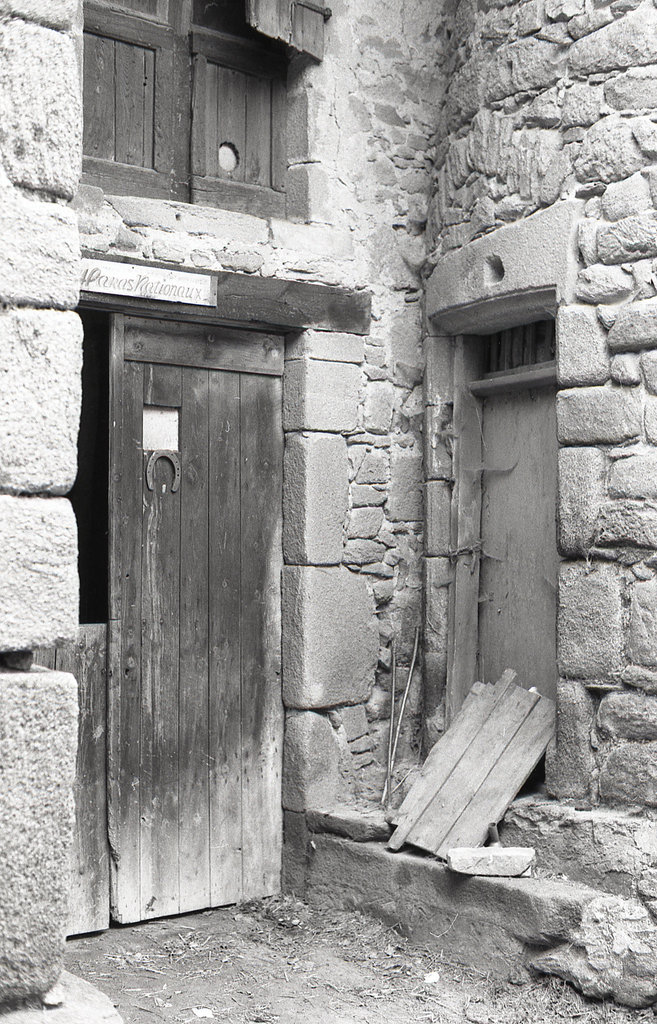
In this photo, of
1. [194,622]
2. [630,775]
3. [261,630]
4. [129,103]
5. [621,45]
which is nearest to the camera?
[630,775]

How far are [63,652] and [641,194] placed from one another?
289 cm

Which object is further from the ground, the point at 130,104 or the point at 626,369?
the point at 130,104

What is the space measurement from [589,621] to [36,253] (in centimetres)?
289

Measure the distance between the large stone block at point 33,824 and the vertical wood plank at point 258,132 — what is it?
3557 mm

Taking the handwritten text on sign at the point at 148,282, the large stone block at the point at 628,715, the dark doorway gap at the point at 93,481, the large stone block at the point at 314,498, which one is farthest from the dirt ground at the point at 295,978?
the handwritten text on sign at the point at 148,282

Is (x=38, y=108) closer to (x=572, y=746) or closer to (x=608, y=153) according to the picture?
(x=608, y=153)

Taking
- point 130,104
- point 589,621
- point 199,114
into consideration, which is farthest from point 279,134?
point 589,621

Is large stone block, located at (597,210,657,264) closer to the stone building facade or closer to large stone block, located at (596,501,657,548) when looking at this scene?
the stone building facade

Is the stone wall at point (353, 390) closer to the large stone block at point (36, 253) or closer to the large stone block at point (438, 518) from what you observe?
the large stone block at point (438, 518)

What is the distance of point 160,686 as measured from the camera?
493cm

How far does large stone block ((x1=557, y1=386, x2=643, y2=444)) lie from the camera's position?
14.1ft

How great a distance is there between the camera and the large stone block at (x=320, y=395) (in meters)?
5.20

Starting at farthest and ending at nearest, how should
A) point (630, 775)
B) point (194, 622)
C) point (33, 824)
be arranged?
point (194, 622)
point (630, 775)
point (33, 824)

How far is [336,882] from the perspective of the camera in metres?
5.04
